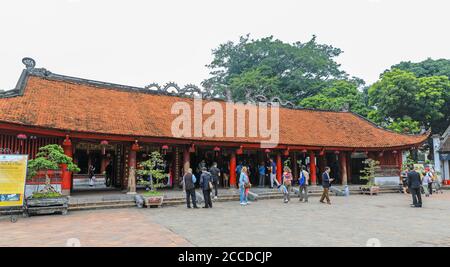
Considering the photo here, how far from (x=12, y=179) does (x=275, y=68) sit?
38196 millimetres

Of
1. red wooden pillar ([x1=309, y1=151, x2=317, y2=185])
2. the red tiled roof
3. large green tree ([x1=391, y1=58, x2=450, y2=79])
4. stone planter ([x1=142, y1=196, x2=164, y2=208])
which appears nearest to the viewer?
stone planter ([x1=142, y1=196, x2=164, y2=208])

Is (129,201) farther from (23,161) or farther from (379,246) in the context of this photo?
(379,246)

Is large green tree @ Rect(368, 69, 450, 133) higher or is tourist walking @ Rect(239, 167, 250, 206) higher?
large green tree @ Rect(368, 69, 450, 133)

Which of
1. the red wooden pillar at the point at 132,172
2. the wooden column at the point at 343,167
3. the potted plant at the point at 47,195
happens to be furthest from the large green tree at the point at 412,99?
the potted plant at the point at 47,195

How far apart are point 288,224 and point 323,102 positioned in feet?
95.6

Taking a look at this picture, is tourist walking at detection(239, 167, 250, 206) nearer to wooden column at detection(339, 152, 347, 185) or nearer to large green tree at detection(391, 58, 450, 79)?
wooden column at detection(339, 152, 347, 185)

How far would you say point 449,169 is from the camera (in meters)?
24.6

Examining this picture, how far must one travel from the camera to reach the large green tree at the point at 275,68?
3938 centimetres

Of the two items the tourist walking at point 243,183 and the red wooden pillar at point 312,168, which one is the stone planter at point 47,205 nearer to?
the tourist walking at point 243,183

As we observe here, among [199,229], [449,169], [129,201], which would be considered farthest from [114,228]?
[449,169]

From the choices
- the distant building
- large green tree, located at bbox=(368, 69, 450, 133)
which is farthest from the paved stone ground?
large green tree, located at bbox=(368, 69, 450, 133)

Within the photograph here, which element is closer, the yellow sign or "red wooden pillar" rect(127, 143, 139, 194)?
the yellow sign

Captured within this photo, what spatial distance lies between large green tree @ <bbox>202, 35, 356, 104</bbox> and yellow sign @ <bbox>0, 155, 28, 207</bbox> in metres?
29.8

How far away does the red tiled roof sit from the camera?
12523mm
